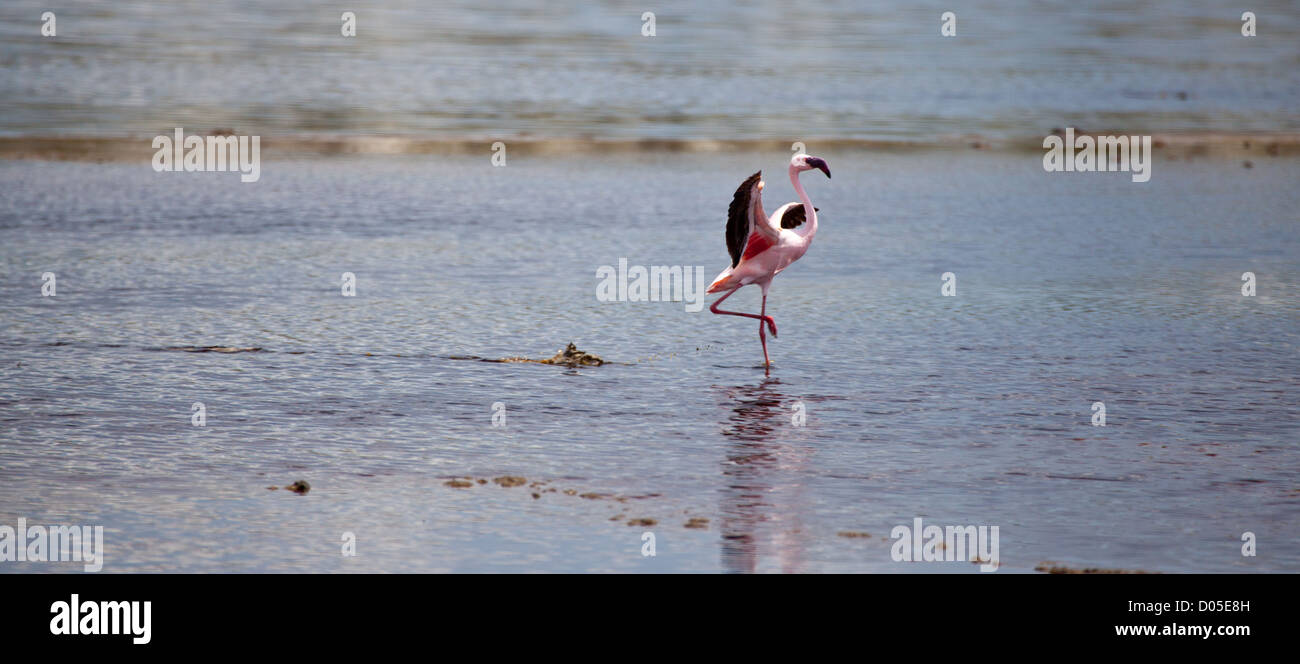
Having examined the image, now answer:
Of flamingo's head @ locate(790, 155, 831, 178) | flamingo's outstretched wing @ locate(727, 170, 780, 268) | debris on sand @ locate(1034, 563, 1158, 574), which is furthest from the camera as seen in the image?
flamingo's head @ locate(790, 155, 831, 178)

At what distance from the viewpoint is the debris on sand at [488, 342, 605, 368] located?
1084cm

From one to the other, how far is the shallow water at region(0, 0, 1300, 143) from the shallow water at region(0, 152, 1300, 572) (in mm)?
7112

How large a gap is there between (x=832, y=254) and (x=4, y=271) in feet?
25.3

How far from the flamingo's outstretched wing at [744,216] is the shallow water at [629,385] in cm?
87

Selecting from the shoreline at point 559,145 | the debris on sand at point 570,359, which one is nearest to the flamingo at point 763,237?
the debris on sand at point 570,359

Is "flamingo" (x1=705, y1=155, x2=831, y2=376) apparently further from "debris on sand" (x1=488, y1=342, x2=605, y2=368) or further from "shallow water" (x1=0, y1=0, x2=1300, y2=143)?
"shallow water" (x1=0, y1=0, x2=1300, y2=143)

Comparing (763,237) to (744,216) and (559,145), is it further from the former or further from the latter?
(559,145)

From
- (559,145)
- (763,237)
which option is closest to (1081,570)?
(763,237)

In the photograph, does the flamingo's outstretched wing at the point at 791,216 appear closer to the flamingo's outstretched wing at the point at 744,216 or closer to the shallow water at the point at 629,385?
the flamingo's outstretched wing at the point at 744,216

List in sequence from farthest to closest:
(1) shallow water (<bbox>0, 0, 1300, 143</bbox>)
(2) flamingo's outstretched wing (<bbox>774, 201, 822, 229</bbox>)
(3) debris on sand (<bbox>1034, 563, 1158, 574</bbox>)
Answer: (1) shallow water (<bbox>0, 0, 1300, 143</bbox>) → (2) flamingo's outstretched wing (<bbox>774, 201, 822, 229</bbox>) → (3) debris on sand (<bbox>1034, 563, 1158, 574</bbox>)

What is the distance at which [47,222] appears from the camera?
54.7ft

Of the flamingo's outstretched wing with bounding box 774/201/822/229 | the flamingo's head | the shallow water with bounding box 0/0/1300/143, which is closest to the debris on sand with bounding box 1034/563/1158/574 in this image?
the flamingo's head

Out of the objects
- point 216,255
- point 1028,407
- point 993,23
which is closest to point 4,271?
point 216,255

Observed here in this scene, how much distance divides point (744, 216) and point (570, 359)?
1.54m
